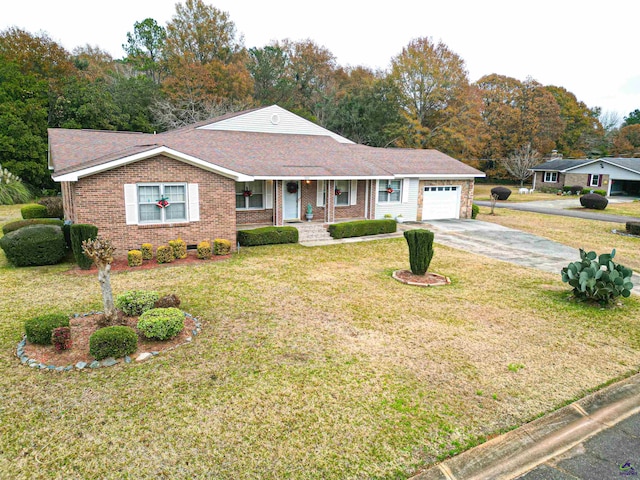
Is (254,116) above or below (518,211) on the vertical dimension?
above

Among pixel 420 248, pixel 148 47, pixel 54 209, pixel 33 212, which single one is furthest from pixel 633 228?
pixel 148 47

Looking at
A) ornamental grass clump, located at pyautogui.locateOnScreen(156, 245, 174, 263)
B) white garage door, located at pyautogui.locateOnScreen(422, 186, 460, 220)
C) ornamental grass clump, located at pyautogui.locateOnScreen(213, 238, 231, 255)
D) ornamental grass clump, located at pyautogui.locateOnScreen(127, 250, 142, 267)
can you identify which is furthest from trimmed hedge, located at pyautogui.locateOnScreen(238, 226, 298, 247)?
white garage door, located at pyautogui.locateOnScreen(422, 186, 460, 220)

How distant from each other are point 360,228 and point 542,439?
14062 mm

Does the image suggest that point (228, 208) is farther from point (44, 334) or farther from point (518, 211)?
point (518, 211)

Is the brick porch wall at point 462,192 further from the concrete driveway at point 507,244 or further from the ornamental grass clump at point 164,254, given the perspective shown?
the ornamental grass clump at point 164,254

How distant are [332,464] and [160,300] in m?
5.63

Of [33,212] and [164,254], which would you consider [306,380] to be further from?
[33,212]

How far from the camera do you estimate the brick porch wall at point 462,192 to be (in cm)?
2362

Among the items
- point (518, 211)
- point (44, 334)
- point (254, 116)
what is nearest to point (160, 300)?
point (44, 334)

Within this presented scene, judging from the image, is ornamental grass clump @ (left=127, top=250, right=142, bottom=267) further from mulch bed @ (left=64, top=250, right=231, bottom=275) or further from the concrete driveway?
the concrete driveway

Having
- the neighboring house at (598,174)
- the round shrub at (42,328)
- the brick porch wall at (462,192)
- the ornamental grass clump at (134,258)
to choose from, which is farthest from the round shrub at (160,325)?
the neighboring house at (598,174)

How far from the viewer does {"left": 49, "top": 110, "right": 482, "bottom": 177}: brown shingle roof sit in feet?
53.0

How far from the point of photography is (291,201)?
20.7m

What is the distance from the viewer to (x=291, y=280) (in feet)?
39.7
